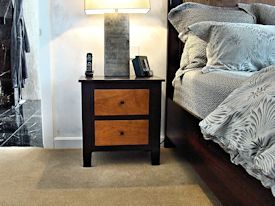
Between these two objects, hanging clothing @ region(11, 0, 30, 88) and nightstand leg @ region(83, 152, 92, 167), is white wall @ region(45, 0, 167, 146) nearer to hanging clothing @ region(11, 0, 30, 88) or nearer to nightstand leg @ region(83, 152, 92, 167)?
nightstand leg @ region(83, 152, 92, 167)

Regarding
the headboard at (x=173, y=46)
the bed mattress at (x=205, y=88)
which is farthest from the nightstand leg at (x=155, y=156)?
the headboard at (x=173, y=46)

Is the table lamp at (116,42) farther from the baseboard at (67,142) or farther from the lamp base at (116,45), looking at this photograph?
the baseboard at (67,142)

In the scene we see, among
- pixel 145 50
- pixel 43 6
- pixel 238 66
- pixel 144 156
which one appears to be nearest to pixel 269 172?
pixel 238 66

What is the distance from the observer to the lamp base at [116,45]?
2625mm

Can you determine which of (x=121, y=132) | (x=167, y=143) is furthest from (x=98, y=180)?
(x=167, y=143)

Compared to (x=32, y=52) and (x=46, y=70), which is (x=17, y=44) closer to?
(x=32, y=52)

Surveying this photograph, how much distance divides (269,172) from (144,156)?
5.88ft

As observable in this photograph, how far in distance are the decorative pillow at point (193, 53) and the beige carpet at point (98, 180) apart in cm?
73

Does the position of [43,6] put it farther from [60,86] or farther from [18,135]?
[18,135]

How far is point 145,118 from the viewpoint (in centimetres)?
A: 250

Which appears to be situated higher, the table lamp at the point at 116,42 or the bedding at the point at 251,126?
the table lamp at the point at 116,42

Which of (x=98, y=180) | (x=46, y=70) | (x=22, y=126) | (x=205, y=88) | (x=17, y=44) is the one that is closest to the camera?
(x=205, y=88)

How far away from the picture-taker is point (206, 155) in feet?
5.92

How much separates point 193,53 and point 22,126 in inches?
86.6
